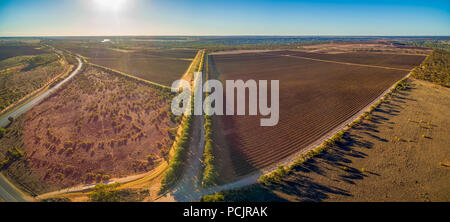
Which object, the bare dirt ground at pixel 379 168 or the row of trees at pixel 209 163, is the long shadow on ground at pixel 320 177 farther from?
the row of trees at pixel 209 163

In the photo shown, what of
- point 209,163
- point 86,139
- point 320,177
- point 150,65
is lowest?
point 320,177

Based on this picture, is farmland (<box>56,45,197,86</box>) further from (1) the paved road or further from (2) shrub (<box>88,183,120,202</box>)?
(2) shrub (<box>88,183,120,202</box>)

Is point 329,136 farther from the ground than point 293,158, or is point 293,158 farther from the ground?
point 329,136

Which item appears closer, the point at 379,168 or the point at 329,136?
the point at 379,168

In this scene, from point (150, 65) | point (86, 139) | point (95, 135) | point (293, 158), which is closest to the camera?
point (293, 158)

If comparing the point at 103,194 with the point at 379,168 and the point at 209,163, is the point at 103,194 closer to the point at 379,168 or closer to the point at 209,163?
the point at 209,163

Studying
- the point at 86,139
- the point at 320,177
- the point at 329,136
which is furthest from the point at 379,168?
the point at 86,139
